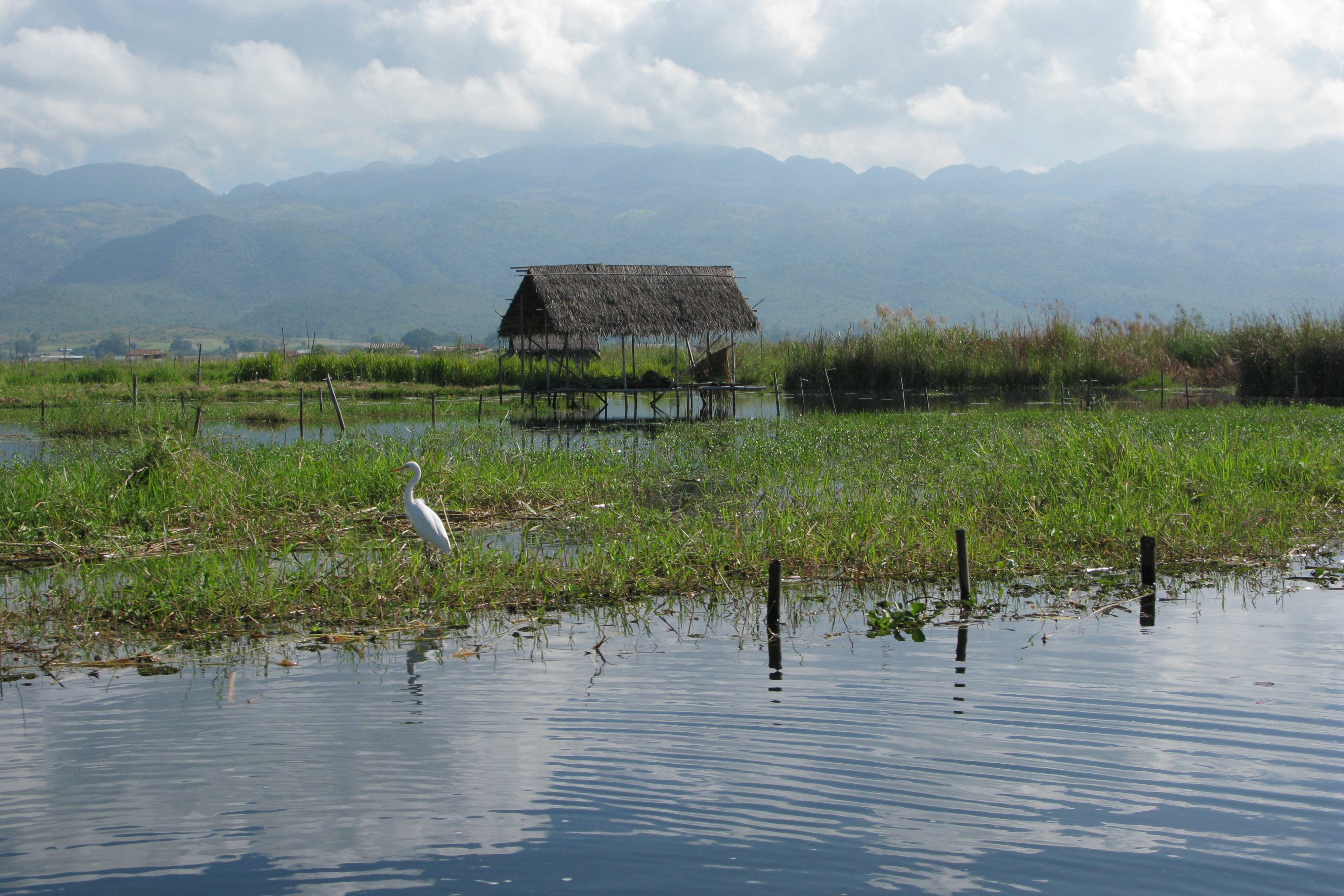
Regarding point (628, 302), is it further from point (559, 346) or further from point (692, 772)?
point (692, 772)

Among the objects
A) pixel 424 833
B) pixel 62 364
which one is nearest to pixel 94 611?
pixel 424 833

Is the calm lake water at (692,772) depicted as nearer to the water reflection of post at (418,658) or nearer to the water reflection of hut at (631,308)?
the water reflection of post at (418,658)

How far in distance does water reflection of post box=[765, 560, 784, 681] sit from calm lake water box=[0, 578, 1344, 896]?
10cm

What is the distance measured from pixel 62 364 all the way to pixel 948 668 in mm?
37641

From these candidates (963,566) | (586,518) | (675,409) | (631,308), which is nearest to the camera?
(963,566)

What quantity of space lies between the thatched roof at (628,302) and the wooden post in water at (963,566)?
1829 cm

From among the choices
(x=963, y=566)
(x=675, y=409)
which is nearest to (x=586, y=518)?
(x=963, y=566)

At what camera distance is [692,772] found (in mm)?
4219

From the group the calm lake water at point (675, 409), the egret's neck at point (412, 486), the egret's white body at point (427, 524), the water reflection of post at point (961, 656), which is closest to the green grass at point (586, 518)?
the egret's white body at point (427, 524)

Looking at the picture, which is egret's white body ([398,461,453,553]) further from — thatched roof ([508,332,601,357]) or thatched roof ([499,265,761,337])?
thatched roof ([508,332,601,357])

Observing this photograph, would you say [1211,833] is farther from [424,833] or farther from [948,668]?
[424,833]

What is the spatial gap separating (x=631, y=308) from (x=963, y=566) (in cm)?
1953

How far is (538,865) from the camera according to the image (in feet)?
11.7

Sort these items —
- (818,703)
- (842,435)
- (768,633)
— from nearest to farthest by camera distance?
(818,703)
(768,633)
(842,435)
